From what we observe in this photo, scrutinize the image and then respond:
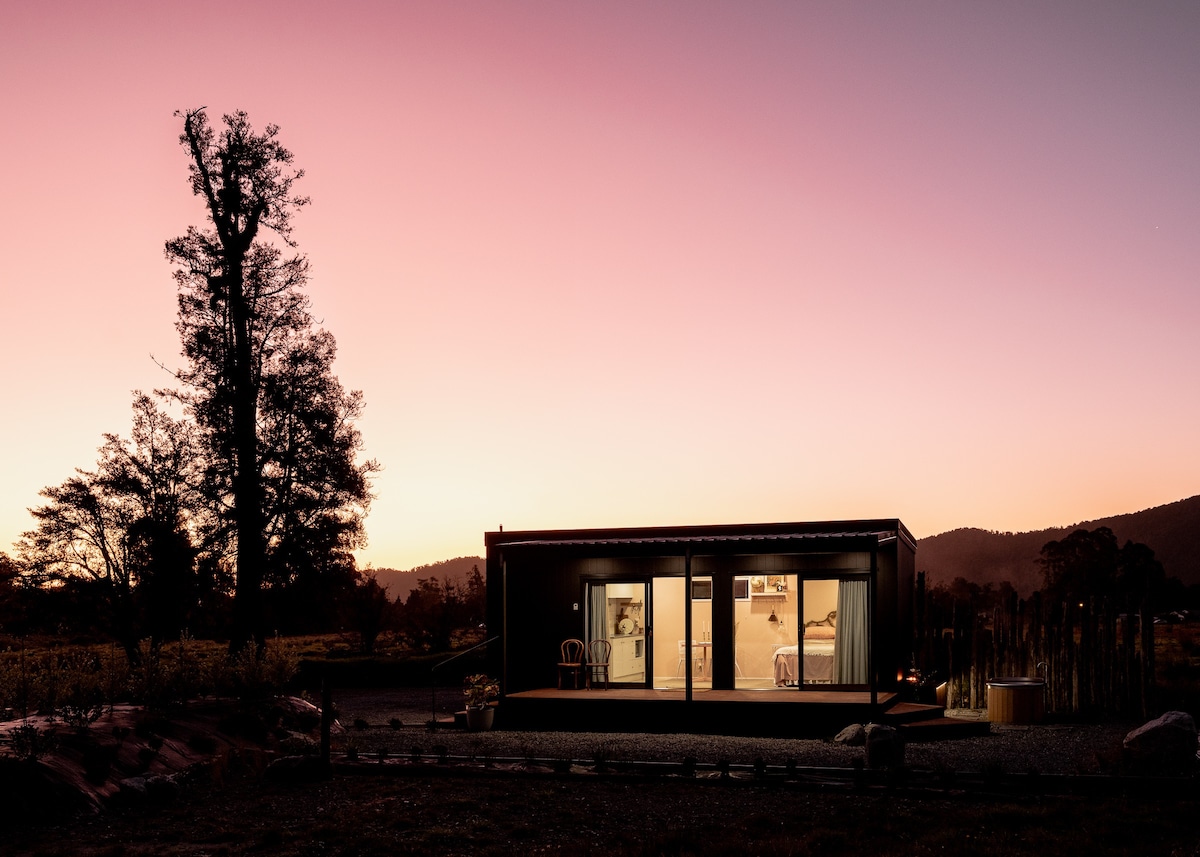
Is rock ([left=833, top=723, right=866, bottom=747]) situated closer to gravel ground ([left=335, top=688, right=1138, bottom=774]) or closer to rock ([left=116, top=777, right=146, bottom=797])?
gravel ground ([left=335, top=688, right=1138, bottom=774])

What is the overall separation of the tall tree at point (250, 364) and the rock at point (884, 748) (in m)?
11.7

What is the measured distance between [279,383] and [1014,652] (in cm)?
1234

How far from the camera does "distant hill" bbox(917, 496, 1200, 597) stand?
61969 millimetres

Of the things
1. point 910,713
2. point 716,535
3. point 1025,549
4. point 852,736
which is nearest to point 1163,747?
point 852,736

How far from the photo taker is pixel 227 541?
18188mm

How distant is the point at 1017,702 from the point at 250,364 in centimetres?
1298

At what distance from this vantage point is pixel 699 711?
13008 mm

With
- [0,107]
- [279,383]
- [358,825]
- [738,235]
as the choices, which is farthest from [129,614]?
[358,825]

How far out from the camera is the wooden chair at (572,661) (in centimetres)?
1499

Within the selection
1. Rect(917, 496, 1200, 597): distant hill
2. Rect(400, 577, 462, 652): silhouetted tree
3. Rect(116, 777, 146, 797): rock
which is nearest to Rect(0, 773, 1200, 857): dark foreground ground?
Rect(116, 777, 146, 797): rock

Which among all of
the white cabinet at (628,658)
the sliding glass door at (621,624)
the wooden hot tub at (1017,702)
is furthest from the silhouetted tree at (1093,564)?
the sliding glass door at (621,624)

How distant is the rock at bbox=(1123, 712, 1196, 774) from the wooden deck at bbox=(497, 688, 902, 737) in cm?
370

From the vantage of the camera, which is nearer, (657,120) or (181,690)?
(181,690)

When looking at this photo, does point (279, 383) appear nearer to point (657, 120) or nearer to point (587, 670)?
point (587, 670)
